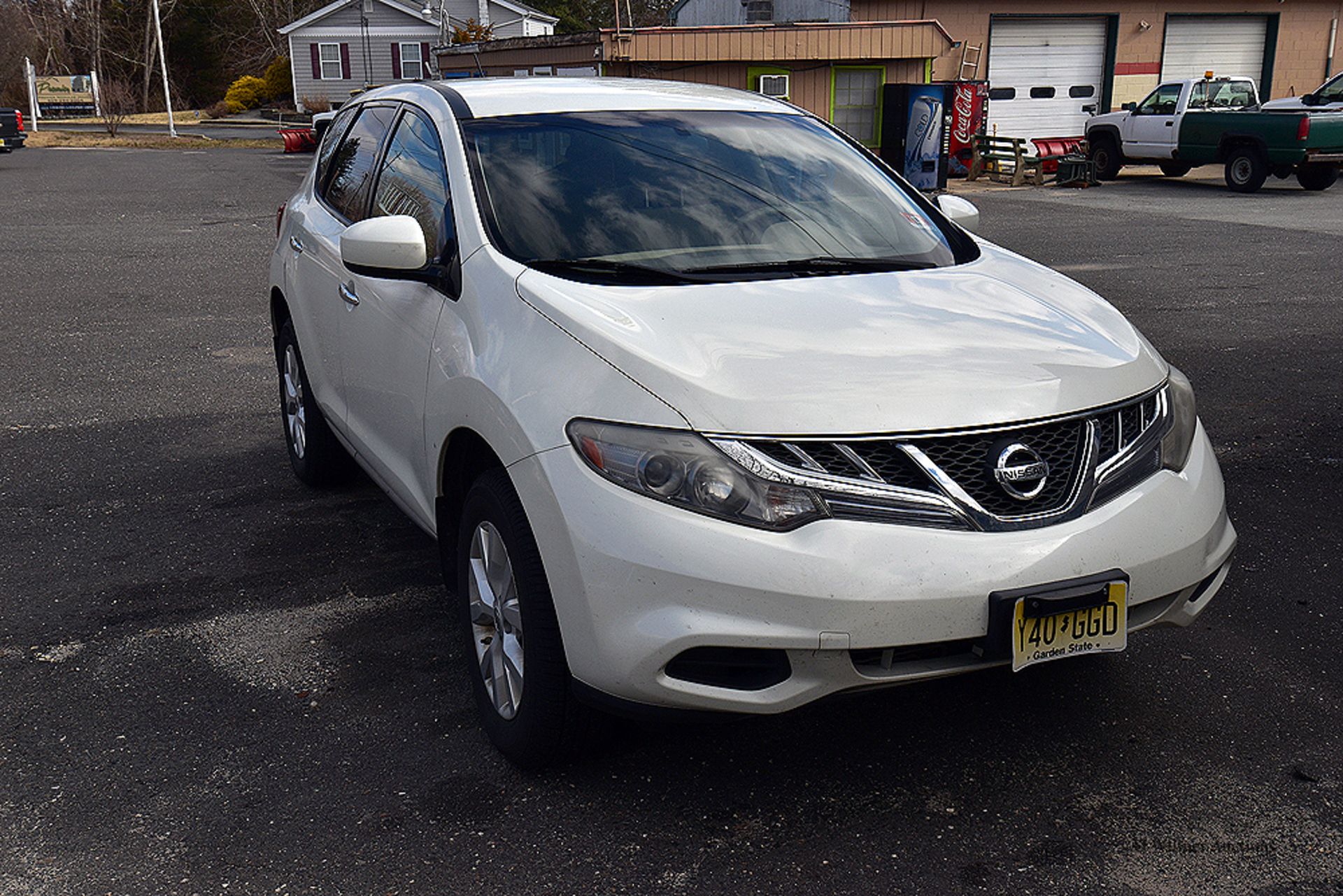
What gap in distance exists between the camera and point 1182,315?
937 centimetres

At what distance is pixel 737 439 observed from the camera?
2.67 meters

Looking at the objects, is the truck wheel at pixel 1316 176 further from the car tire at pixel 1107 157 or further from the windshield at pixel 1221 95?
the car tire at pixel 1107 157

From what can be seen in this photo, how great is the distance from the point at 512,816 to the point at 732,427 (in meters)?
1.10

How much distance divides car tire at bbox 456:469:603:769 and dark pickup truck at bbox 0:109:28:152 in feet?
104

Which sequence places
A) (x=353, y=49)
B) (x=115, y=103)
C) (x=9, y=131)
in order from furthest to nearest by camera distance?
(x=353, y=49)
(x=115, y=103)
(x=9, y=131)

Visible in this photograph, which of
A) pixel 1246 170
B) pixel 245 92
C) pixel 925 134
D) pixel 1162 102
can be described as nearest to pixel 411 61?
pixel 245 92

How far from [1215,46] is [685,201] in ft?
Answer: 91.3

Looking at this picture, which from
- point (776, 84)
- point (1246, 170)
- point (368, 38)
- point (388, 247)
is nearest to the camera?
point (388, 247)

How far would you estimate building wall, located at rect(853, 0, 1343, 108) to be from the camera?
2556 centimetres

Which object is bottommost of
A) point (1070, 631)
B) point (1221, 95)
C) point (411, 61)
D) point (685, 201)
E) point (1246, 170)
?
point (1246, 170)

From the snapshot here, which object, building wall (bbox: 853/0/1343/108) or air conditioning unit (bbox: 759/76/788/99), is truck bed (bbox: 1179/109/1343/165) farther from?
air conditioning unit (bbox: 759/76/788/99)

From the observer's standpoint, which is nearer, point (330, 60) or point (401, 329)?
point (401, 329)

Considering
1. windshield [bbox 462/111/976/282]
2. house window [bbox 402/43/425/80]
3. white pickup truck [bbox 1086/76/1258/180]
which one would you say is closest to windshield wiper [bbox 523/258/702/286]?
windshield [bbox 462/111/976/282]

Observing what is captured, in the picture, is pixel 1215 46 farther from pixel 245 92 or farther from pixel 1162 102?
pixel 245 92
